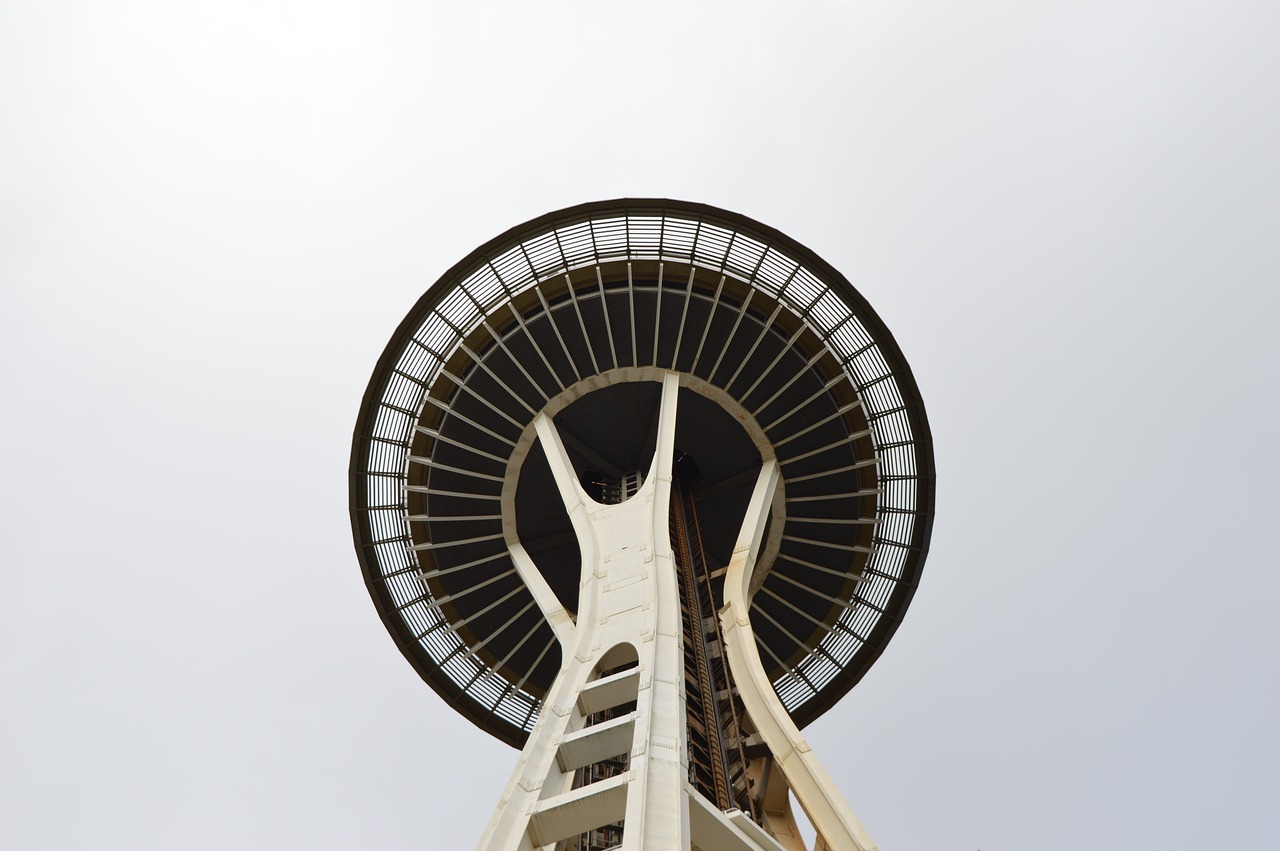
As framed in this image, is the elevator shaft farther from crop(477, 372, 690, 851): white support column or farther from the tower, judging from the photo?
crop(477, 372, 690, 851): white support column

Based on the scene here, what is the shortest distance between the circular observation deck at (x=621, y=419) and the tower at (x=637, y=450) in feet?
0.20

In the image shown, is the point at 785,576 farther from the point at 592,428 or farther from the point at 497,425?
the point at 497,425

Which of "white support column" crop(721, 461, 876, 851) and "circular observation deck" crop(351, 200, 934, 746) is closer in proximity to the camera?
"white support column" crop(721, 461, 876, 851)

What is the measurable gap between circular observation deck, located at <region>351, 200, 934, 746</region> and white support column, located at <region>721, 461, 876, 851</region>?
13.0ft

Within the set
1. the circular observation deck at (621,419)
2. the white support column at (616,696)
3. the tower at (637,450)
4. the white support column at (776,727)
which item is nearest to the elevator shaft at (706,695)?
the tower at (637,450)

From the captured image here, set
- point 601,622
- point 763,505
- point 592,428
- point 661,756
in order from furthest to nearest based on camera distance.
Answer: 1. point 592,428
2. point 763,505
3. point 601,622
4. point 661,756

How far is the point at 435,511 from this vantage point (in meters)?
29.4

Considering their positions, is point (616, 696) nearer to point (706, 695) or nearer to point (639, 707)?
point (639, 707)

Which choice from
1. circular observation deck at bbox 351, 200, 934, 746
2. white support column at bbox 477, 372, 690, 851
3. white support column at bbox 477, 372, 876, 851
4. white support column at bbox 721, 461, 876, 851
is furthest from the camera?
circular observation deck at bbox 351, 200, 934, 746

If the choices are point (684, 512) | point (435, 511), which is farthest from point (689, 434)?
point (435, 511)

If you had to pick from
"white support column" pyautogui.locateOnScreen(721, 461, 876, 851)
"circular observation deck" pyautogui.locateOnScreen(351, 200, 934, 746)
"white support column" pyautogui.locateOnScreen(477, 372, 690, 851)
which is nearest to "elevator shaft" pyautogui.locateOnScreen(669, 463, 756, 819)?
"white support column" pyautogui.locateOnScreen(721, 461, 876, 851)

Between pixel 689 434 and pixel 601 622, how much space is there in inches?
422

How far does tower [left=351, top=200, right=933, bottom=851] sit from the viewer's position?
28.0 m

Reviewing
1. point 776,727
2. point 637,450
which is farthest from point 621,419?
point 776,727
